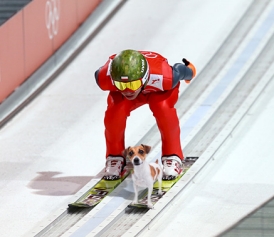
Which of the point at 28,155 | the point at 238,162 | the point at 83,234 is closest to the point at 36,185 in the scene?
the point at 28,155

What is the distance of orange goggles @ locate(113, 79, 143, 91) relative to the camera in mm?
5891

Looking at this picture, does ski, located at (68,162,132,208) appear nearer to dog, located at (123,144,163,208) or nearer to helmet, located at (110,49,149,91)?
dog, located at (123,144,163,208)

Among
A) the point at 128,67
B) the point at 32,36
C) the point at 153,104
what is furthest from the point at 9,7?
the point at 128,67

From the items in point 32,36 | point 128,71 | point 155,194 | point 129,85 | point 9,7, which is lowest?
point 155,194

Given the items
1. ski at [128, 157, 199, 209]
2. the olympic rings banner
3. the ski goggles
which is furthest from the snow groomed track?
the olympic rings banner

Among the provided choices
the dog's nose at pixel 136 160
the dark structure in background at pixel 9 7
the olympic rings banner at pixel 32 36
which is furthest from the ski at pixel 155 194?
the dark structure in background at pixel 9 7

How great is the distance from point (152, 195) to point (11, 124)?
7.76ft

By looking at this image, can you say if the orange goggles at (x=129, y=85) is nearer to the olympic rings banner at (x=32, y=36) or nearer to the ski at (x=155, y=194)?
the ski at (x=155, y=194)

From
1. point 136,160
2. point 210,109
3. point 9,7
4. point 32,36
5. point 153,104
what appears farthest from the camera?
point 32,36

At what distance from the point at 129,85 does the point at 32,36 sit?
3157mm

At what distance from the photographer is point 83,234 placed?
571cm

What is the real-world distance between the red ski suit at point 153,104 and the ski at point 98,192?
8.3 inches

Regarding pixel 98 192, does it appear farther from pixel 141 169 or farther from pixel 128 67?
pixel 128 67

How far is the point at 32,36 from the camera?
880 cm
